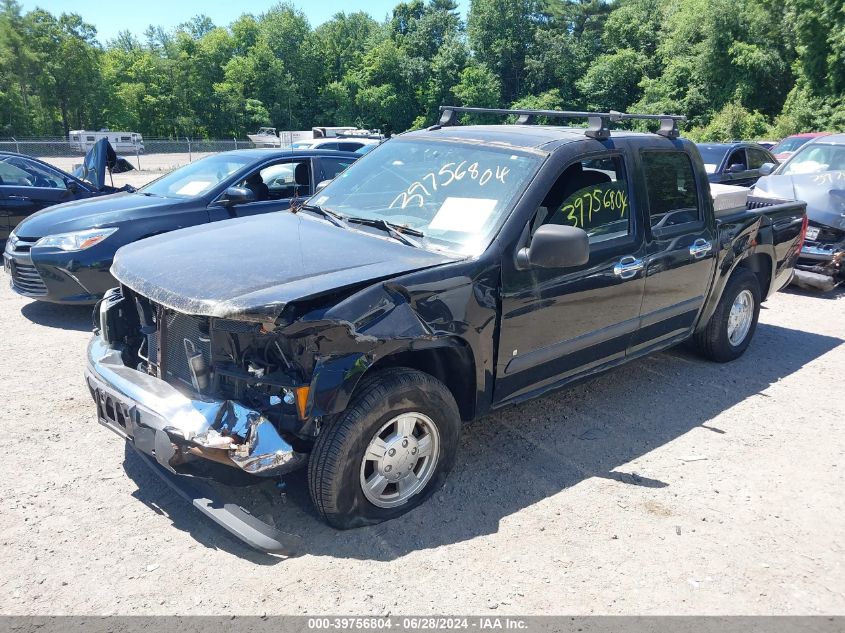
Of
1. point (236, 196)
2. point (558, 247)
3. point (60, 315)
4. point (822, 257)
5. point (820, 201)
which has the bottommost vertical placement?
point (60, 315)

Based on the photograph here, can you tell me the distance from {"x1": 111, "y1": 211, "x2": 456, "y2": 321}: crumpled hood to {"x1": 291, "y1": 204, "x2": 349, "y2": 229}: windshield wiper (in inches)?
3.6

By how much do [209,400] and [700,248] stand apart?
3.65 m

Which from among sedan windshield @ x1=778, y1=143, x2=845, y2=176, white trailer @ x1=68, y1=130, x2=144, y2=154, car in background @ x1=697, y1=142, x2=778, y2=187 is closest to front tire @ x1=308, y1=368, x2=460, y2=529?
sedan windshield @ x1=778, y1=143, x2=845, y2=176

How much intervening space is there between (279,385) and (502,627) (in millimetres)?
1377

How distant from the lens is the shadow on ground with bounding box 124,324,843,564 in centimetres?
329

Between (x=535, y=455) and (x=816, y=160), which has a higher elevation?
(x=816, y=160)

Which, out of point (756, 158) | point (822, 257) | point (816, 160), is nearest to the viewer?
point (822, 257)

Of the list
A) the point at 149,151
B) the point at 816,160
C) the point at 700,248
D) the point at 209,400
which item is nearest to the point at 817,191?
the point at 816,160

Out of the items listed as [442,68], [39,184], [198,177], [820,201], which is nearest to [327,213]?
[198,177]

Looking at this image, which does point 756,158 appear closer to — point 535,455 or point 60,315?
point 535,455

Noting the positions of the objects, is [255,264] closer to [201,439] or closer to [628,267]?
[201,439]

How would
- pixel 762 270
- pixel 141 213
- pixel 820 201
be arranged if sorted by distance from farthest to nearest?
pixel 820 201 → pixel 141 213 → pixel 762 270

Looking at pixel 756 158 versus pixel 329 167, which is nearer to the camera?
pixel 329 167

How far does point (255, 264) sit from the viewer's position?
328 cm
